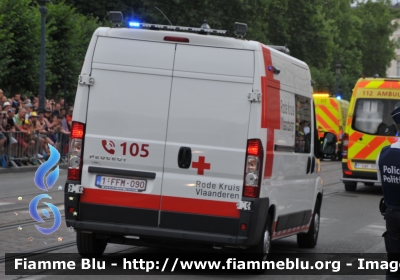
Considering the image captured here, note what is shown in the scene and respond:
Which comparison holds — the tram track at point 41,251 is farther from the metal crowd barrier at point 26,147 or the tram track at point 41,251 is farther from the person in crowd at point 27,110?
the person in crowd at point 27,110

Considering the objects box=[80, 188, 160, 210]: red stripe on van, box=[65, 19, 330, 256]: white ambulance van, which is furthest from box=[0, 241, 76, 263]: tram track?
box=[80, 188, 160, 210]: red stripe on van

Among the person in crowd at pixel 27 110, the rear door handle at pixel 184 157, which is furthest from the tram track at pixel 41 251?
the person in crowd at pixel 27 110

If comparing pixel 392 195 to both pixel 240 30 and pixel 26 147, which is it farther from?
pixel 26 147

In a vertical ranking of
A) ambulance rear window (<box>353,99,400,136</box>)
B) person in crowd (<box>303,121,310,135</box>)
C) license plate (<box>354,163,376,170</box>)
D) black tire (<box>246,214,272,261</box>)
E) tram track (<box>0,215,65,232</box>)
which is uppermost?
ambulance rear window (<box>353,99,400,136</box>)

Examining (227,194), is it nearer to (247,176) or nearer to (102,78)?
(247,176)

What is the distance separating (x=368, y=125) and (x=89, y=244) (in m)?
15.2

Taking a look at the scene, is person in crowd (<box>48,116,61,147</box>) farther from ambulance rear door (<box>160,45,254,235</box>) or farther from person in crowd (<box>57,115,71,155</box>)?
ambulance rear door (<box>160,45,254,235</box>)

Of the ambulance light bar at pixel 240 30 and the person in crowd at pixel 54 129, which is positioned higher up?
the ambulance light bar at pixel 240 30

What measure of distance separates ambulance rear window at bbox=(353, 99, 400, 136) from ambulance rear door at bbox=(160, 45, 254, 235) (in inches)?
592

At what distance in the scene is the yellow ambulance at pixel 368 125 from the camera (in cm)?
2378

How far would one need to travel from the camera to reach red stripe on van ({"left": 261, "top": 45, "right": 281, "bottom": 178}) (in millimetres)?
9242

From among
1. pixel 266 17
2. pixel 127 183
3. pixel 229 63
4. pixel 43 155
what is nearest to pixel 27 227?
pixel 127 183

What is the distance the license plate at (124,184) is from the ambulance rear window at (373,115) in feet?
50.0

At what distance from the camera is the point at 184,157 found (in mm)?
9211
